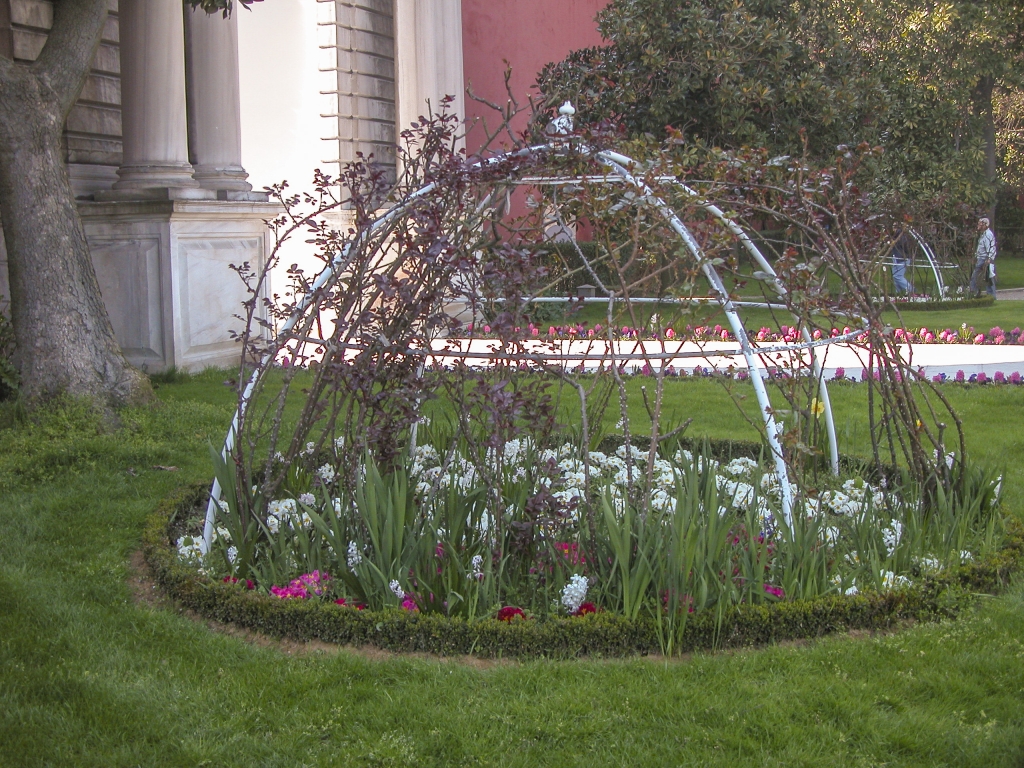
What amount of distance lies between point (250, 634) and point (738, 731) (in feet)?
5.26

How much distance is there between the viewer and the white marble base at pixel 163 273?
8.73 m

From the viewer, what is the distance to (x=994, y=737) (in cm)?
277

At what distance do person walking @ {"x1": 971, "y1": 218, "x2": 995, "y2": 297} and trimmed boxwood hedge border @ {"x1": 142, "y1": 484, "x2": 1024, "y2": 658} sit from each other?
1424cm

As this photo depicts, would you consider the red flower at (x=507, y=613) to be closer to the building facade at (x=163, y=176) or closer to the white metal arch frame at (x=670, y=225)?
the white metal arch frame at (x=670, y=225)

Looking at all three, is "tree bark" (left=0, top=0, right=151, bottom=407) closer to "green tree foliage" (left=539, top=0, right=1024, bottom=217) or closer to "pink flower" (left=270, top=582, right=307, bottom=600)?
"pink flower" (left=270, top=582, right=307, bottom=600)

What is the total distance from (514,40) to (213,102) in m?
8.77

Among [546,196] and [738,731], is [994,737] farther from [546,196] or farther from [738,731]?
[546,196]

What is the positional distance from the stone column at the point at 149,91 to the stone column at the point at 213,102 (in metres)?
0.74

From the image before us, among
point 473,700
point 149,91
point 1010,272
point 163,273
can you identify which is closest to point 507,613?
point 473,700

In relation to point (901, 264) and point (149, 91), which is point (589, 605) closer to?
point (149, 91)

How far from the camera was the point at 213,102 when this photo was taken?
978cm

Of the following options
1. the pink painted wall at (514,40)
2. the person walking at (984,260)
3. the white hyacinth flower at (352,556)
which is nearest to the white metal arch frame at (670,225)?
the white hyacinth flower at (352,556)

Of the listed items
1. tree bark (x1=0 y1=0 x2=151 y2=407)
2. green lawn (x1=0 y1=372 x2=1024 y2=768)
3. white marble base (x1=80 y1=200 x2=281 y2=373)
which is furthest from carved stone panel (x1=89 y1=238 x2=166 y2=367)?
green lawn (x1=0 y1=372 x2=1024 y2=768)

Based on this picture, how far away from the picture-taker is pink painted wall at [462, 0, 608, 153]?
1638 cm
